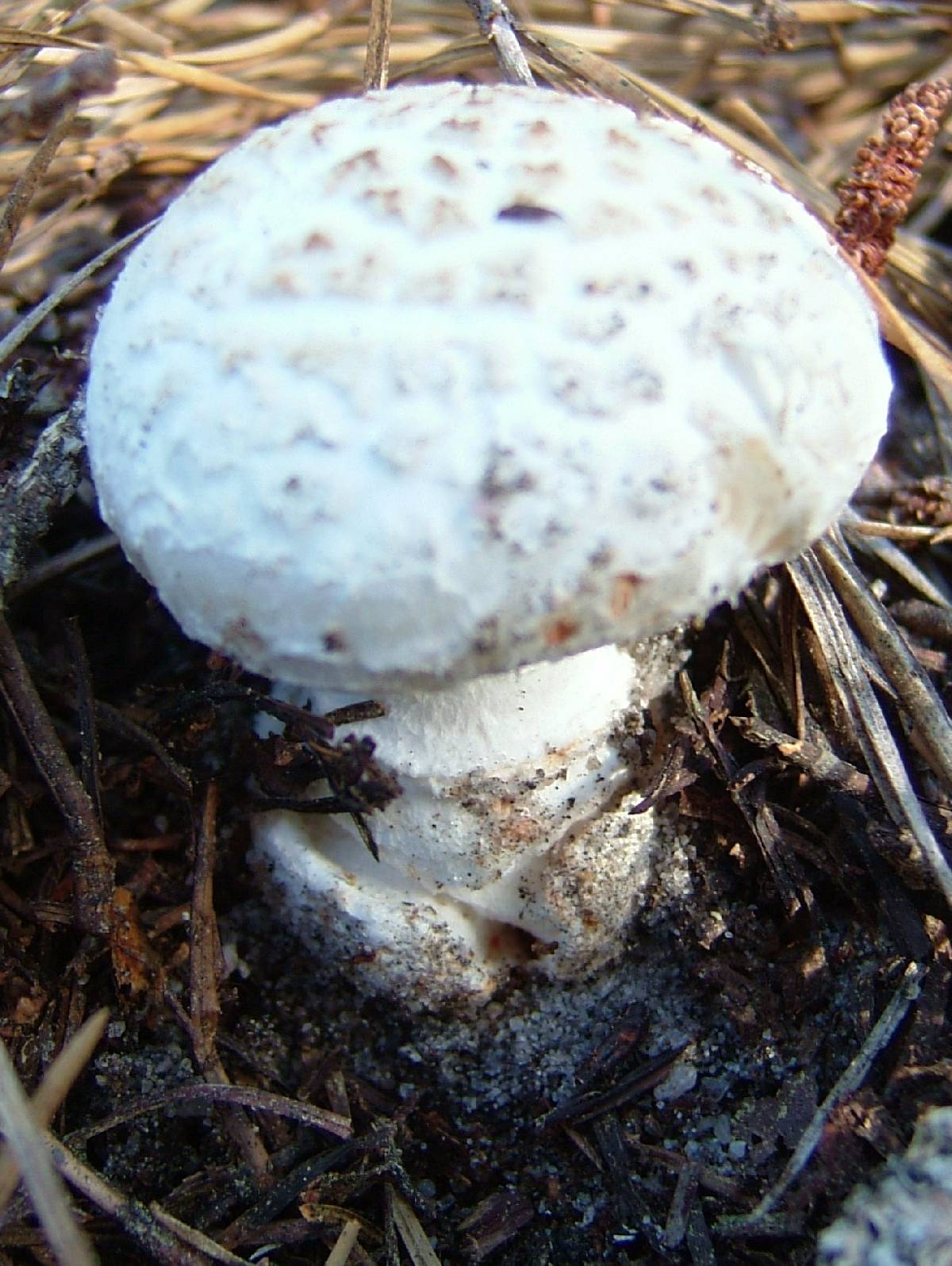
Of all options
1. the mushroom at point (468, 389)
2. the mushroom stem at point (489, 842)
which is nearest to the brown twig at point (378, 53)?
the mushroom at point (468, 389)

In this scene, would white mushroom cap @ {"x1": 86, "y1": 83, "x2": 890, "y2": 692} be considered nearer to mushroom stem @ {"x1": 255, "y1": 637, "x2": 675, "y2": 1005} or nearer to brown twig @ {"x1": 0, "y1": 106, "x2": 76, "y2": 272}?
mushroom stem @ {"x1": 255, "y1": 637, "x2": 675, "y2": 1005}

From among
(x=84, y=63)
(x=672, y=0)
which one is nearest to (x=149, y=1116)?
(x=84, y=63)

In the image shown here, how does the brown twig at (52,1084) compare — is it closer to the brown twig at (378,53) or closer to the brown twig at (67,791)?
the brown twig at (67,791)

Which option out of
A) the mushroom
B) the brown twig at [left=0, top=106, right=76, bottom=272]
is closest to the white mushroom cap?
the mushroom

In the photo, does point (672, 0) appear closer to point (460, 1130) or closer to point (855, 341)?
point (855, 341)

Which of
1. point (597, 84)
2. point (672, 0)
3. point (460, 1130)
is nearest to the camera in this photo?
point (460, 1130)

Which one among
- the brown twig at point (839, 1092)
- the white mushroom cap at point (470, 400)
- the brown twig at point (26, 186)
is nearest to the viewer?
the white mushroom cap at point (470, 400)
